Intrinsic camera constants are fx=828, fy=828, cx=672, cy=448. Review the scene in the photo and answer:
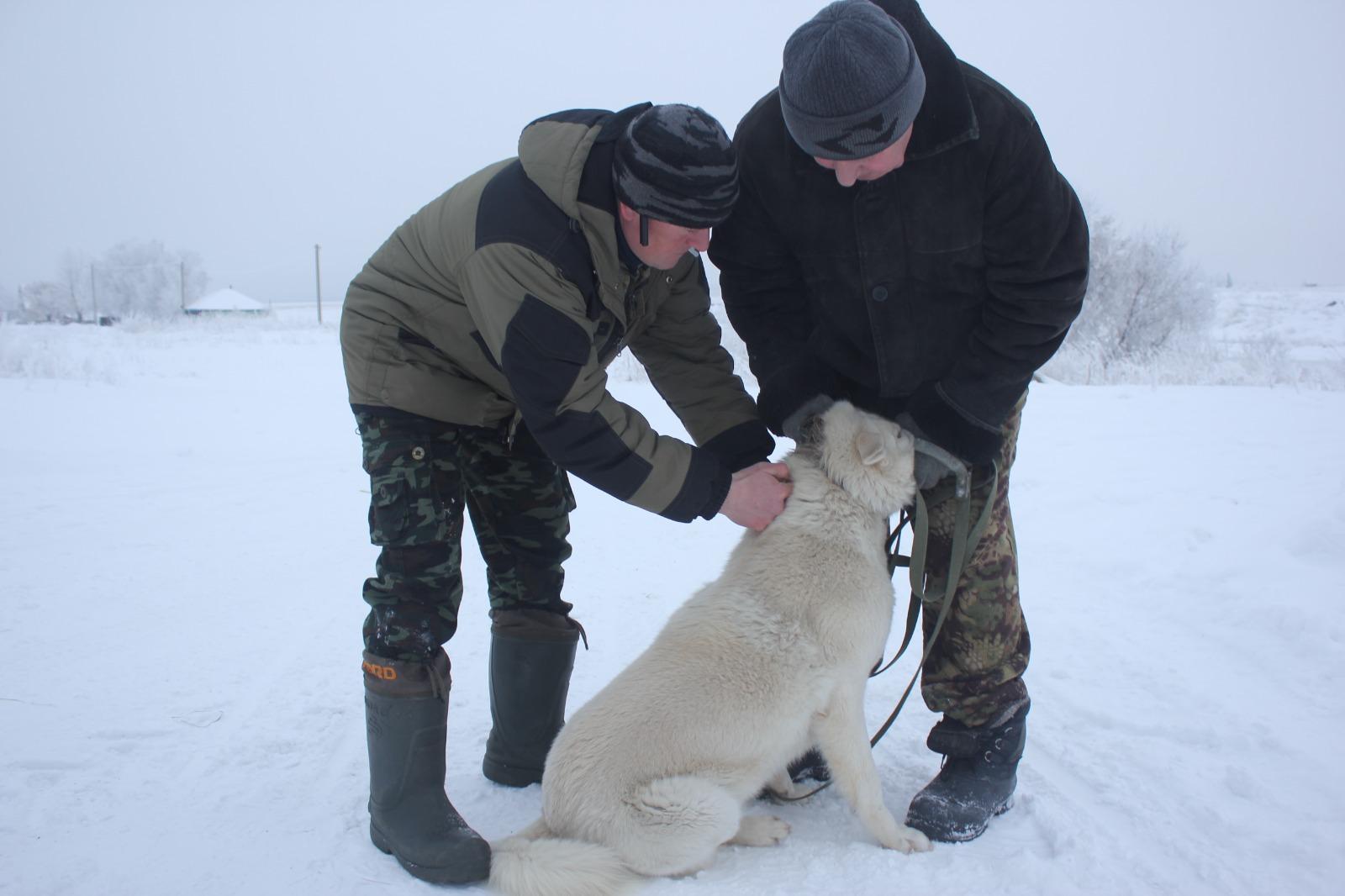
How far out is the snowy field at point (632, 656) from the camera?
2.59 metres

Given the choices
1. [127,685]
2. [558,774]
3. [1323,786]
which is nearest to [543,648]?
[558,774]

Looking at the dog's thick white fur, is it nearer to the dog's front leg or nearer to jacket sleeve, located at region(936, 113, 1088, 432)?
the dog's front leg

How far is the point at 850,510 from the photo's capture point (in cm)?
300

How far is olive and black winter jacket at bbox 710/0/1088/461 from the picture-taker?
255 cm

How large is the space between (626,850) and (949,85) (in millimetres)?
2526

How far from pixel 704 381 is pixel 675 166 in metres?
1.09

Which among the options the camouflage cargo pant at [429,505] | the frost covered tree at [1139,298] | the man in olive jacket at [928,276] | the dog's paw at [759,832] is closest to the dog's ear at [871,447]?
the man in olive jacket at [928,276]

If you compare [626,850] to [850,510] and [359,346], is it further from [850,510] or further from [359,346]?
[359,346]

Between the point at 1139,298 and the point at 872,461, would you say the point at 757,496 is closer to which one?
the point at 872,461

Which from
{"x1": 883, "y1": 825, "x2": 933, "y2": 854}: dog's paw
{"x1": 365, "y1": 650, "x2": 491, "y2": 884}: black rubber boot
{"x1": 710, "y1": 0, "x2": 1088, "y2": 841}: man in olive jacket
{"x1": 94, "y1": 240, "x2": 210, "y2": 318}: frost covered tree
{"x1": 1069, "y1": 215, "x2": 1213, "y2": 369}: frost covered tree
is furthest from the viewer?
{"x1": 94, "y1": 240, "x2": 210, "y2": 318}: frost covered tree

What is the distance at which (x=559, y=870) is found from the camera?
2.41 m

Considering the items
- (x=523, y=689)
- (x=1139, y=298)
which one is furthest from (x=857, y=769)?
(x=1139, y=298)

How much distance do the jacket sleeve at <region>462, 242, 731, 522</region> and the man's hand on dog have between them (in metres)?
0.18

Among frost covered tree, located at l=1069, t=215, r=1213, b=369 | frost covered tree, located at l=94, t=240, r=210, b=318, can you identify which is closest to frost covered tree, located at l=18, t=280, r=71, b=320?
frost covered tree, located at l=94, t=240, r=210, b=318
